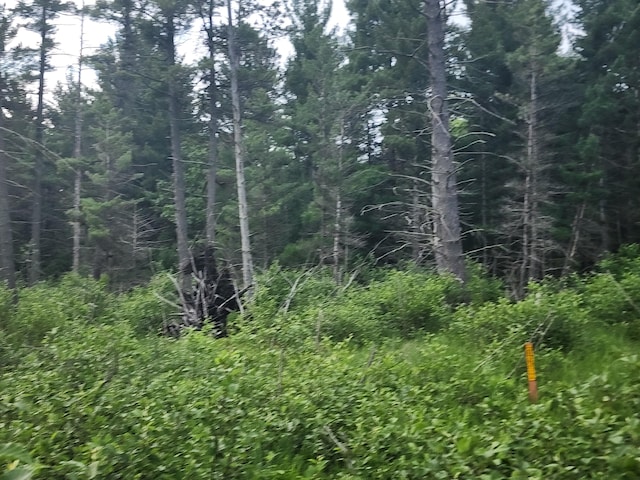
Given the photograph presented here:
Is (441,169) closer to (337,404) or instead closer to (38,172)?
(337,404)

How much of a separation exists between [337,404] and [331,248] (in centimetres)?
1747

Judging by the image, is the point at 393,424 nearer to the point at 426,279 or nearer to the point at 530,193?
→ the point at 426,279

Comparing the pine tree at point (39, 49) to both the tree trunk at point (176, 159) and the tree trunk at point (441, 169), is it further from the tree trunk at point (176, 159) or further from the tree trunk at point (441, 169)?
the tree trunk at point (441, 169)

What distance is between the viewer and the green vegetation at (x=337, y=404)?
355 centimetres

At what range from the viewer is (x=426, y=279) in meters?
11.1

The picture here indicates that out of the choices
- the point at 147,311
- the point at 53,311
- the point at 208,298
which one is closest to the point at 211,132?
the point at 147,311

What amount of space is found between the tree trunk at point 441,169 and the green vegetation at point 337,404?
361cm

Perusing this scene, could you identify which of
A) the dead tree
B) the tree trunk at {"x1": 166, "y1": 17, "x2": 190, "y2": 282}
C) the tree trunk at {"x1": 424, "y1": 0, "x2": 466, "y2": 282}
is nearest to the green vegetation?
the dead tree

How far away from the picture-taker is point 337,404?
16.3 feet

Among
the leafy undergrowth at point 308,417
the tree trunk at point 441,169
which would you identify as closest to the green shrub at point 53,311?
the leafy undergrowth at point 308,417

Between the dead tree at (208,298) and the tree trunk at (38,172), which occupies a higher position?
the tree trunk at (38,172)

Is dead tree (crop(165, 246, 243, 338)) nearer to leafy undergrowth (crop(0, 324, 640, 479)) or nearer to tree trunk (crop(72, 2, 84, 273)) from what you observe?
leafy undergrowth (crop(0, 324, 640, 479))

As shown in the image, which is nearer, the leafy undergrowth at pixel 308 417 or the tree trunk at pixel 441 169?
the leafy undergrowth at pixel 308 417

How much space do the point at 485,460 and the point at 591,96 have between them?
1963cm
